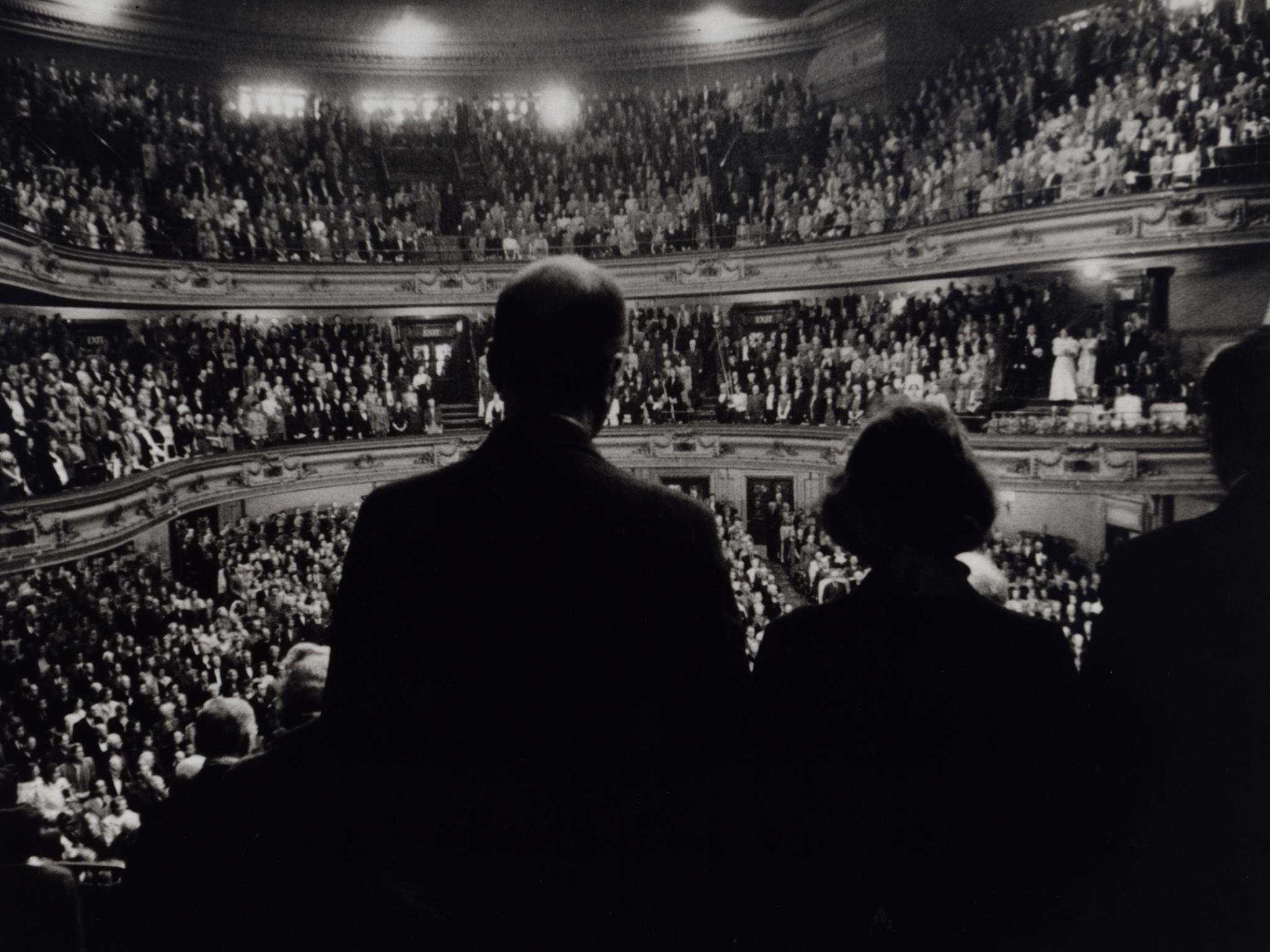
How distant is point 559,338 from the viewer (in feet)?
4.91

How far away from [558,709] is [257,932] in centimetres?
134

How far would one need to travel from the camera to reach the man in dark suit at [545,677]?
4.66 ft

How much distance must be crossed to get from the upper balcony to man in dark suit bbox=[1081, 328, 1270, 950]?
15014 millimetres

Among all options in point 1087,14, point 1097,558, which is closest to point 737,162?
point 1087,14

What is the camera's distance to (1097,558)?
15.4m

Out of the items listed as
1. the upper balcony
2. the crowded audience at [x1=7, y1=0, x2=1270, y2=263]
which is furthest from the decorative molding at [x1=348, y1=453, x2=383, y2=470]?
the crowded audience at [x1=7, y1=0, x2=1270, y2=263]

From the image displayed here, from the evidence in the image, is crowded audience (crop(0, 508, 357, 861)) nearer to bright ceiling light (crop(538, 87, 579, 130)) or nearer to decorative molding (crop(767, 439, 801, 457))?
decorative molding (crop(767, 439, 801, 457))

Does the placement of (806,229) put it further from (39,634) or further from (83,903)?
(83,903)

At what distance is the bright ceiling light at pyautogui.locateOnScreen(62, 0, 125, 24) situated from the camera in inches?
754

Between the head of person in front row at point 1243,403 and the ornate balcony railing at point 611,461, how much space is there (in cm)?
590

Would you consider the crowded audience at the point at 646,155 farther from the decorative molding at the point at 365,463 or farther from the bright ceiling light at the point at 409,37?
the decorative molding at the point at 365,463

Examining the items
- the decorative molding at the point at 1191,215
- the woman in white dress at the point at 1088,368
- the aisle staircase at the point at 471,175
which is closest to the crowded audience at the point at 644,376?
the woman in white dress at the point at 1088,368

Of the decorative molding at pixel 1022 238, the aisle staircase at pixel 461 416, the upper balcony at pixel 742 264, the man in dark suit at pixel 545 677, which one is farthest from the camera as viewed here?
the aisle staircase at pixel 461 416

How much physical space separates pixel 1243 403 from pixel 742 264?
19.9 metres
